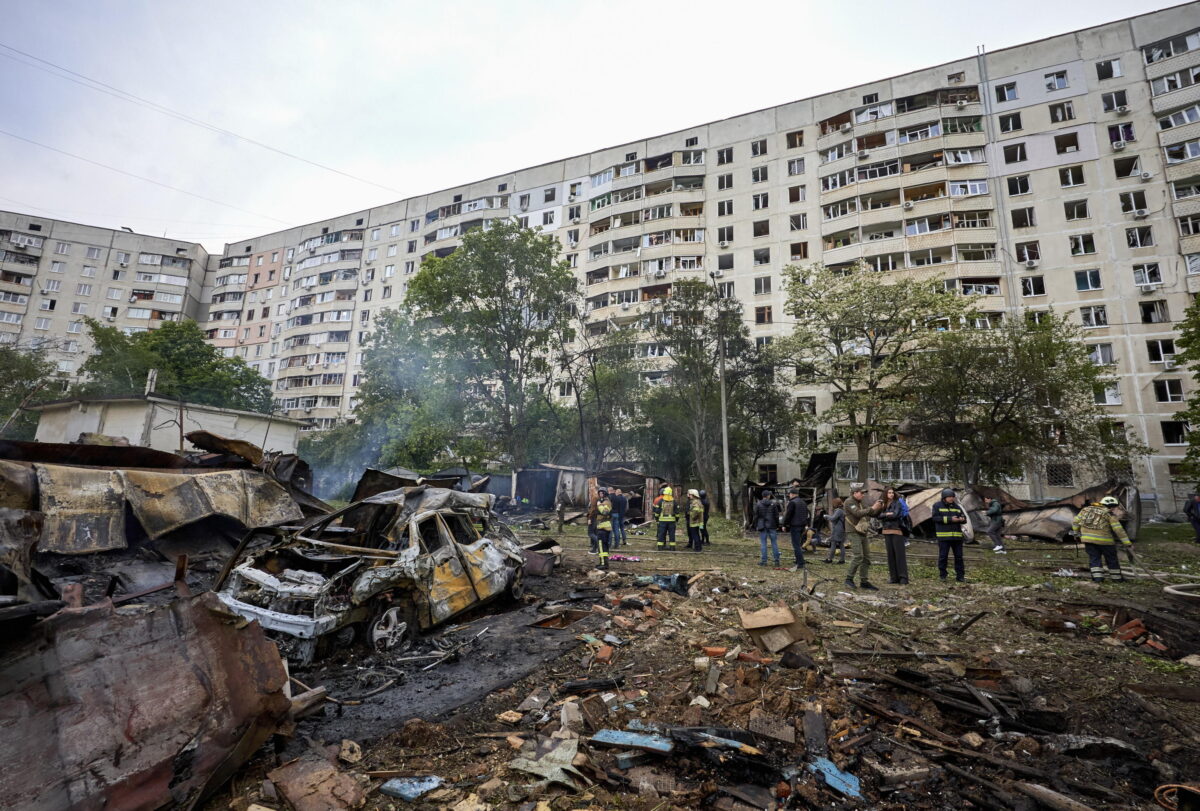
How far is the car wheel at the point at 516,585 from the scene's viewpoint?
7.98m

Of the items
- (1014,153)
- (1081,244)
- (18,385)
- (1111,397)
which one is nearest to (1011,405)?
(1111,397)

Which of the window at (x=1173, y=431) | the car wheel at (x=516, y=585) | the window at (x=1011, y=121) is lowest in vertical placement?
the car wheel at (x=516, y=585)

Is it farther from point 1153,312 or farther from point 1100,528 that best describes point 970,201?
point 1100,528

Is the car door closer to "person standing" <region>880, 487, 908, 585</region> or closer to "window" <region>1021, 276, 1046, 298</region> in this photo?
"person standing" <region>880, 487, 908, 585</region>

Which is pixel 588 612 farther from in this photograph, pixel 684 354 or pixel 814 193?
pixel 814 193

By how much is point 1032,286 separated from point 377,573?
137 ft

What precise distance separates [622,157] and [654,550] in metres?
39.7

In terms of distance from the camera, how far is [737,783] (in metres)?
3.26

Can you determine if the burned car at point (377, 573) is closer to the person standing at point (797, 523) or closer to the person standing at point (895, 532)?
the person standing at point (797, 523)

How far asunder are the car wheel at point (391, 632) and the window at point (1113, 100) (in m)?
48.5

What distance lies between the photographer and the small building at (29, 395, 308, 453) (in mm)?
20219

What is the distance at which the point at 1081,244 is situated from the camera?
108ft

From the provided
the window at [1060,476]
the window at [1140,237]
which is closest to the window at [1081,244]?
the window at [1140,237]

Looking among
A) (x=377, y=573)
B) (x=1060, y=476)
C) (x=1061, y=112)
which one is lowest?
(x=377, y=573)
